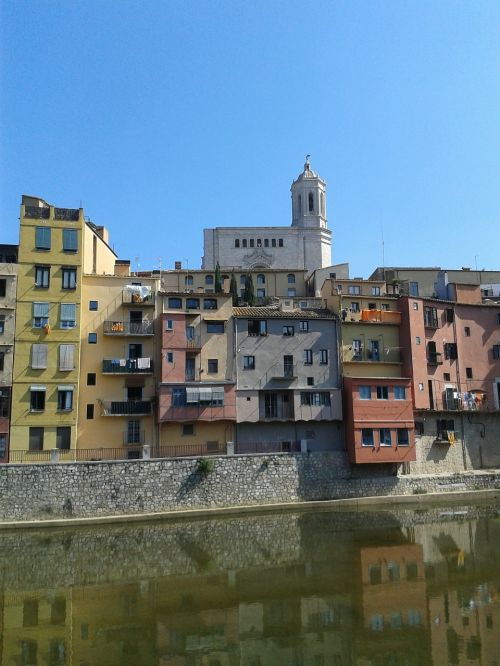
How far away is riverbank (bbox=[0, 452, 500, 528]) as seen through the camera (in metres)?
34.4

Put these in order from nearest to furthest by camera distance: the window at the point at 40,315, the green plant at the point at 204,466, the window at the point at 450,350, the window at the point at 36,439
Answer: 1. the green plant at the point at 204,466
2. the window at the point at 36,439
3. the window at the point at 40,315
4. the window at the point at 450,350

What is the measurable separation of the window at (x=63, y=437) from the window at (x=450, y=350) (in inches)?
1191

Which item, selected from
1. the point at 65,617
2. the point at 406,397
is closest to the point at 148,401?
the point at 406,397

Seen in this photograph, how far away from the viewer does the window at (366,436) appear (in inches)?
1617

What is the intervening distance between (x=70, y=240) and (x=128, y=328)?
7.48 meters

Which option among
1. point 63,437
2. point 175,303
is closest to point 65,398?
point 63,437

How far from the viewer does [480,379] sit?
4916cm

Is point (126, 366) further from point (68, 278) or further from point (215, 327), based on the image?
point (68, 278)

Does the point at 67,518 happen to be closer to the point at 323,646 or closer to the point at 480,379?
the point at 323,646

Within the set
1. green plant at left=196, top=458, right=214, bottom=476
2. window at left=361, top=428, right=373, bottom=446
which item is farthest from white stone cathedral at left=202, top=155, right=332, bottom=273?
green plant at left=196, top=458, right=214, bottom=476

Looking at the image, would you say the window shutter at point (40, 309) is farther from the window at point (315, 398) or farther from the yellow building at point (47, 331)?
the window at point (315, 398)

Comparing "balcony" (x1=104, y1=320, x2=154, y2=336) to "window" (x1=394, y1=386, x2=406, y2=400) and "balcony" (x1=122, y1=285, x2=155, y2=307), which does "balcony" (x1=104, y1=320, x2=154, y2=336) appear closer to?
"balcony" (x1=122, y1=285, x2=155, y2=307)

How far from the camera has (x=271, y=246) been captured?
9369cm

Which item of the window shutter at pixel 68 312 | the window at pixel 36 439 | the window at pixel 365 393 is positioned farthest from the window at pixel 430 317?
the window at pixel 36 439
